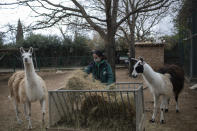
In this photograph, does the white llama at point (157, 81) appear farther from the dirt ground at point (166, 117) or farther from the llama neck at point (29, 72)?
the llama neck at point (29, 72)

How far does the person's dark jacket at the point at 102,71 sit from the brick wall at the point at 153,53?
31.2ft

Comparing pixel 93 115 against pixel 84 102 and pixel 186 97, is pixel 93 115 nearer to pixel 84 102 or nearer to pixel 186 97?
pixel 84 102

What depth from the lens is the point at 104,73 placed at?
387 cm

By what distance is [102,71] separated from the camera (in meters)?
4.01

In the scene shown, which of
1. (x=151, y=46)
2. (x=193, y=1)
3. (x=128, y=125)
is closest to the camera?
(x=128, y=125)

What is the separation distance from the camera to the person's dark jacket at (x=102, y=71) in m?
3.90

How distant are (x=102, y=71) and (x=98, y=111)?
4.54 ft

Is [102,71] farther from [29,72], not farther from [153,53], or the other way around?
[153,53]

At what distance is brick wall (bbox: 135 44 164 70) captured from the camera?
514 inches

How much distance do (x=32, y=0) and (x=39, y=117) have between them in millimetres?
3367

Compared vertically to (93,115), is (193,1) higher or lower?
higher

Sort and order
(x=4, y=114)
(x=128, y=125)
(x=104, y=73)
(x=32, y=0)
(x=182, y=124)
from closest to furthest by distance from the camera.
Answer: (x=128, y=125), (x=104, y=73), (x=182, y=124), (x=32, y=0), (x=4, y=114)

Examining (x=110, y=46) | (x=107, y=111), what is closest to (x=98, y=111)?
(x=107, y=111)

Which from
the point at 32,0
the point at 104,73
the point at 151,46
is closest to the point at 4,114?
the point at 32,0
